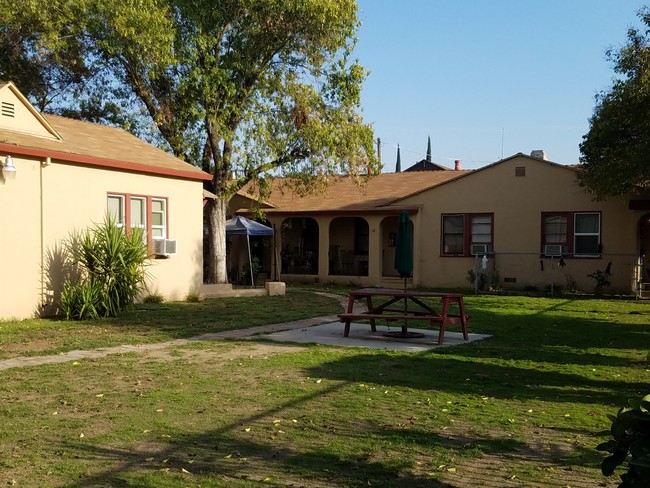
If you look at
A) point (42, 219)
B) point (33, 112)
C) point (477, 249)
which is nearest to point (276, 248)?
point (477, 249)

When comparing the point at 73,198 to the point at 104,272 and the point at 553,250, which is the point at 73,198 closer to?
the point at 104,272

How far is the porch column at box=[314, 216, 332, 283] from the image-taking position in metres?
27.9

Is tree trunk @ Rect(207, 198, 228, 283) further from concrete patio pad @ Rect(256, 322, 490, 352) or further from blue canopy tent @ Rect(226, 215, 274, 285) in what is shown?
concrete patio pad @ Rect(256, 322, 490, 352)

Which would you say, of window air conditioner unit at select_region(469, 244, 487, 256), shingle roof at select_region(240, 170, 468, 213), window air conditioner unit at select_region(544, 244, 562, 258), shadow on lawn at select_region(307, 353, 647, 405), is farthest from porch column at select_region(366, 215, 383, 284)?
shadow on lawn at select_region(307, 353, 647, 405)

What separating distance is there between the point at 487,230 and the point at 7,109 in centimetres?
1622

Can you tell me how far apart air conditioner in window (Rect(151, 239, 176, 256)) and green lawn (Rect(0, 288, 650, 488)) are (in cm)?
581

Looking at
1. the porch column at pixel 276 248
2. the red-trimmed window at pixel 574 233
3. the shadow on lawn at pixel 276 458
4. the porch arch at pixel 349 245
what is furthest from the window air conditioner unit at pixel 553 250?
the shadow on lawn at pixel 276 458

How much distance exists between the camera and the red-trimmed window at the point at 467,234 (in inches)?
985

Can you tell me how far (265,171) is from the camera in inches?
908

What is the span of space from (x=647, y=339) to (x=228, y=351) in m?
7.06

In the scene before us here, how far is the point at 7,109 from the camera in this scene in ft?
48.5

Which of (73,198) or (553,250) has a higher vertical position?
(73,198)

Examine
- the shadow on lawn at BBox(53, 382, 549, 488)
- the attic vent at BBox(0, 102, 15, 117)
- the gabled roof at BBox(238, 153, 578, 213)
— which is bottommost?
the shadow on lawn at BBox(53, 382, 549, 488)

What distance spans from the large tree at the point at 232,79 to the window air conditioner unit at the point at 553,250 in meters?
6.31
